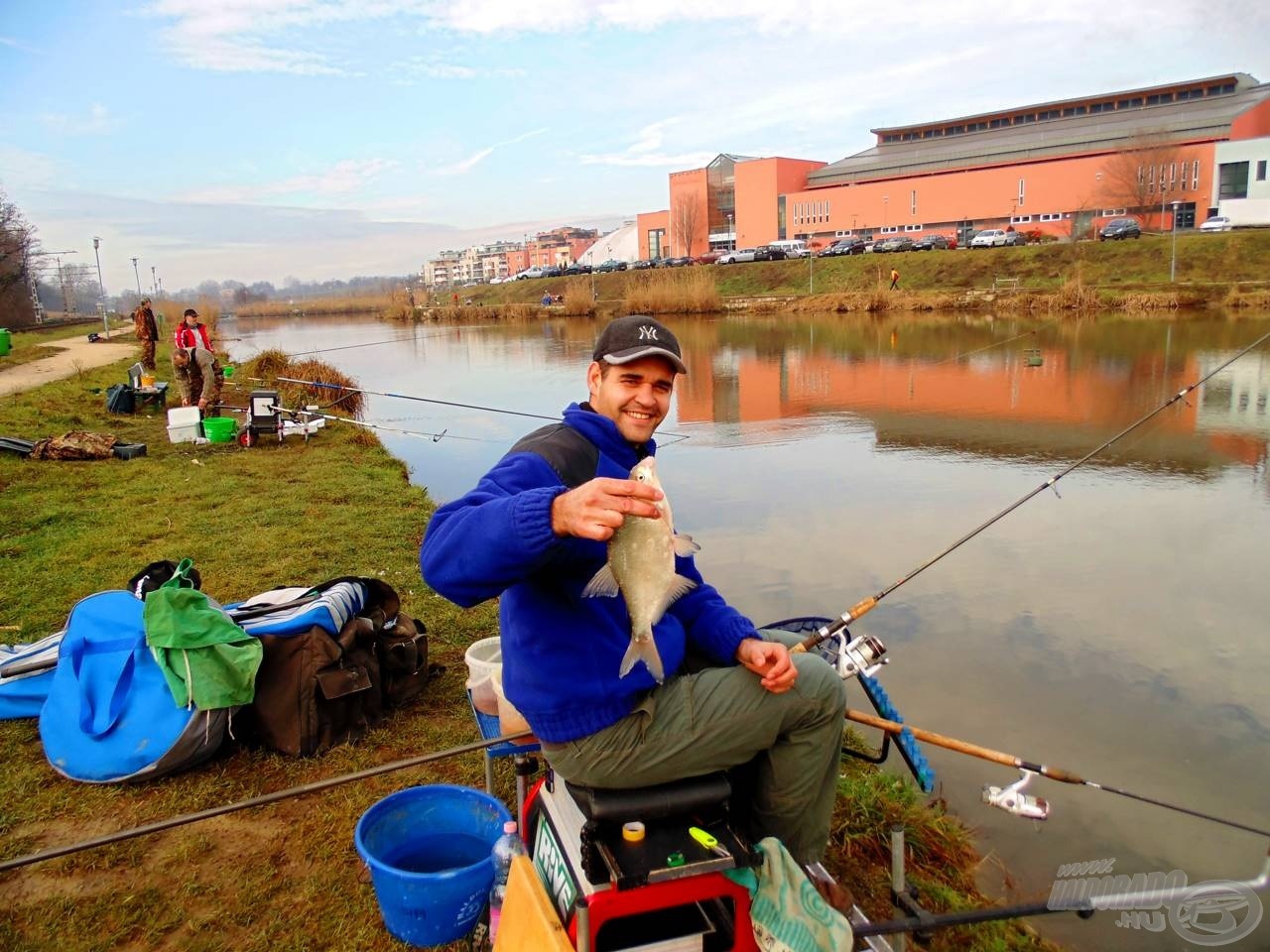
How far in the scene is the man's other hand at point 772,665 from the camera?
95.6 inches

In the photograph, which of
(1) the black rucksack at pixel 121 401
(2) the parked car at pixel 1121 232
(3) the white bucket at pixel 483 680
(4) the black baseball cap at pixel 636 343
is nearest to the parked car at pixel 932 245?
(2) the parked car at pixel 1121 232

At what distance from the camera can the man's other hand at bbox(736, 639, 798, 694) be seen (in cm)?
243

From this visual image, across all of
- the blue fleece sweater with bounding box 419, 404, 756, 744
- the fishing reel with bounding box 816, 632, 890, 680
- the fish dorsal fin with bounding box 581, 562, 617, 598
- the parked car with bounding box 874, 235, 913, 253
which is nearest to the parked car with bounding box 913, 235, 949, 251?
the parked car with bounding box 874, 235, 913, 253

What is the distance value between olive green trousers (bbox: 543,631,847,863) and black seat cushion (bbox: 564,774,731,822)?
0.03 meters

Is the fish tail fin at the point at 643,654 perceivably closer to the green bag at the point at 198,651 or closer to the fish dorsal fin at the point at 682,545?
the fish dorsal fin at the point at 682,545

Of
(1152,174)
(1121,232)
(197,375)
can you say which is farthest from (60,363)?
(1152,174)

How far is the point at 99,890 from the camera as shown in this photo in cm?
316

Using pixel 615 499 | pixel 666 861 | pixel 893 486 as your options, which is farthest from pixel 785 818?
pixel 893 486

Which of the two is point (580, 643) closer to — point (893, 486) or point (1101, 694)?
point (1101, 694)

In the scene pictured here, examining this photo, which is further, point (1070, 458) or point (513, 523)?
point (1070, 458)

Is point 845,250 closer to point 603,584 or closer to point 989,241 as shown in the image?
point 989,241

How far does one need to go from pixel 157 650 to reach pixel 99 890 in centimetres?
96

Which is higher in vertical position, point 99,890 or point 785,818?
point 785,818

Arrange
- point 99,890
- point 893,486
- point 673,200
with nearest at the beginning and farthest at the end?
point 99,890
point 893,486
point 673,200
